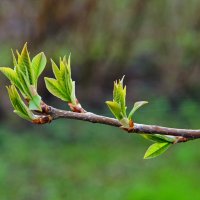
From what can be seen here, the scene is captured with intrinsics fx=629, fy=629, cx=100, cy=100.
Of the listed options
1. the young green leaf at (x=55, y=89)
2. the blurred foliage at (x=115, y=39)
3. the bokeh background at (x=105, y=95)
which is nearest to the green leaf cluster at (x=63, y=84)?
the young green leaf at (x=55, y=89)

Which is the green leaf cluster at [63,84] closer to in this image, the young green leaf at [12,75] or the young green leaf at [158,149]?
the young green leaf at [12,75]

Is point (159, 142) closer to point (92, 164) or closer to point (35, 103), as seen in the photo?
point (35, 103)

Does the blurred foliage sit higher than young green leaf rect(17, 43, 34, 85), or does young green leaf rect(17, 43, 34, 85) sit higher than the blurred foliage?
young green leaf rect(17, 43, 34, 85)

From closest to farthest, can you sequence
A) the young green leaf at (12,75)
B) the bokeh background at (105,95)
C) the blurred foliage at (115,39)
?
1. the young green leaf at (12,75)
2. the bokeh background at (105,95)
3. the blurred foliage at (115,39)

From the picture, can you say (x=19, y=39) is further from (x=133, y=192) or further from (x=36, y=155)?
(x=133, y=192)

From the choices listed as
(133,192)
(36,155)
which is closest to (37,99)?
(133,192)

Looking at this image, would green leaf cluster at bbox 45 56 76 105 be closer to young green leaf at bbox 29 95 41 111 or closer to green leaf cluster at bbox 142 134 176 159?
young green leaf at bbox 29 95 41 111

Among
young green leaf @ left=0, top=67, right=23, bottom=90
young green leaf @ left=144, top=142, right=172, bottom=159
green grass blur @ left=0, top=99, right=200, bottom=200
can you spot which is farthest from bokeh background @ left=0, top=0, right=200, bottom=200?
young green leaf @ left=0, top=67, right=23, bottom=90
